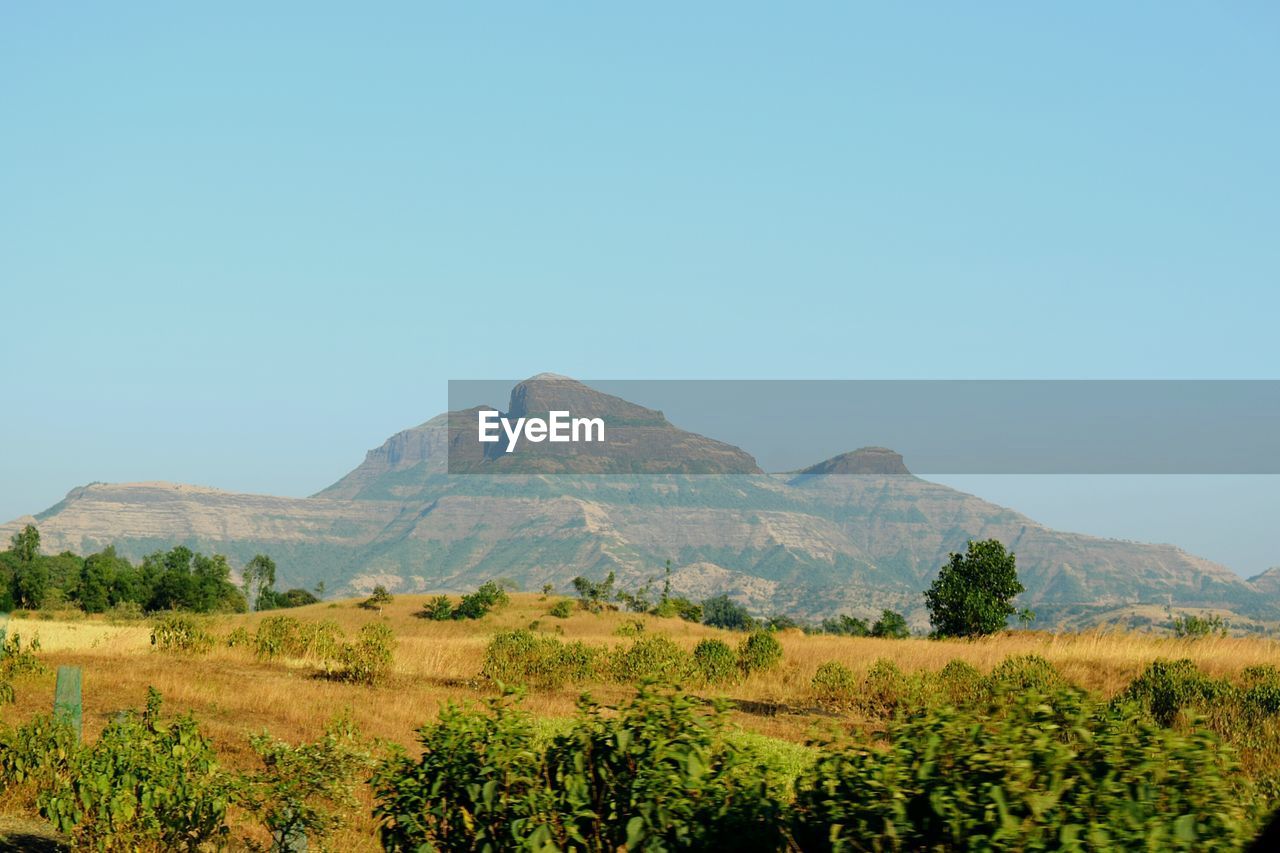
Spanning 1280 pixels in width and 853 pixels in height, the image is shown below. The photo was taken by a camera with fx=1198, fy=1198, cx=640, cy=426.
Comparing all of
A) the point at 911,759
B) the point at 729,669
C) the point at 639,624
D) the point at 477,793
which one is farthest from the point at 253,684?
the point at 639,624

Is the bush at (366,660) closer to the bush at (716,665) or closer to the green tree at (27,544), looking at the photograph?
the bush at (716,665)

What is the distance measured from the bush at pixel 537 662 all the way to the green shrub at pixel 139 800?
1848 centimetres

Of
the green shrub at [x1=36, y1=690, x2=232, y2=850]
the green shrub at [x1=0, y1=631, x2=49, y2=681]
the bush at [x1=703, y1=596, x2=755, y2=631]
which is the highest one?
the green shrub at [x1=36, y1=690, x2=232, y2=850]

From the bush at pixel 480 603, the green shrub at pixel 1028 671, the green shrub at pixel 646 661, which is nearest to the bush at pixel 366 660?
the green shrub at pixel 646 661

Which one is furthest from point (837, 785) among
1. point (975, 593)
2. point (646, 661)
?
point (975, 593)

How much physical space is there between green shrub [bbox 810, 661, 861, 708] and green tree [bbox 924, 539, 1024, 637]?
20796mm

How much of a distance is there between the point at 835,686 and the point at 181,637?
17132 millimetres

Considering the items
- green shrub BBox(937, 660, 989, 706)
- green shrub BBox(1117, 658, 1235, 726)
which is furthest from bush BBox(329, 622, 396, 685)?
green shrub BBox(1117, 658, 1235, 726)

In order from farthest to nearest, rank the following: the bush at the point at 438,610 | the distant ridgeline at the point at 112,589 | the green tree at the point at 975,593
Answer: the distant ridgeline at the point at 112,589 < the bush at the point at 438,610 < the green tree at the point at 975,593

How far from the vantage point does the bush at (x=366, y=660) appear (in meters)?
27.1

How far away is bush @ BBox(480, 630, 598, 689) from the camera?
1148 inches

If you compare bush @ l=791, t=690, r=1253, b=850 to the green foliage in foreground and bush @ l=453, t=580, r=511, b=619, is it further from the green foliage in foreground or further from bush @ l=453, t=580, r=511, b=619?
bush @ l=453, t=580, r=511, b=619

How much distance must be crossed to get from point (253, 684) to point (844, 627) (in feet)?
218

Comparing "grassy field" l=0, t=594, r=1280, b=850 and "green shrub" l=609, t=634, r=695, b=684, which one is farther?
"green shrub" l=609, t=634, r=695, b=684
